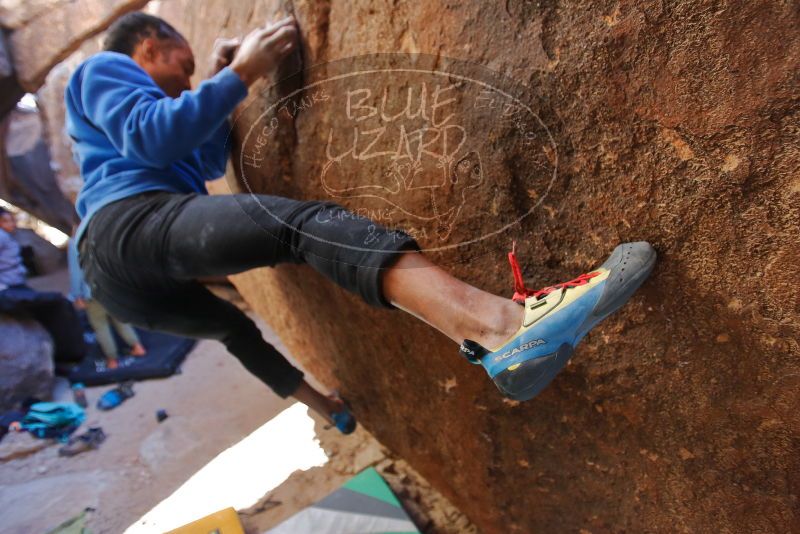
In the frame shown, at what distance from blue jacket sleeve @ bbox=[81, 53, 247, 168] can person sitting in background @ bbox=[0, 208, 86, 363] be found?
2666 mm

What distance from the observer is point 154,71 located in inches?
52.6

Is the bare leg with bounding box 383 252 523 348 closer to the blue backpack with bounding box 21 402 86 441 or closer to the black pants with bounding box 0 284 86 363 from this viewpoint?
the blue backpack with bounding box 21 402 86 441

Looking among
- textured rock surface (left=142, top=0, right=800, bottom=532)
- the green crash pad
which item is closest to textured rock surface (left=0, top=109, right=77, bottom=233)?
the green crash pad

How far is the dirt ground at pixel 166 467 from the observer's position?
59.7 inches

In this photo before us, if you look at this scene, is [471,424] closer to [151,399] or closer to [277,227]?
[277,227]

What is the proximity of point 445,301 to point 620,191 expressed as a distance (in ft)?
1.11

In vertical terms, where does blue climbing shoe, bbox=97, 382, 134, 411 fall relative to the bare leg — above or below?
above

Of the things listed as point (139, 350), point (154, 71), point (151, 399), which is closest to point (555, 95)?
point (154, 71)

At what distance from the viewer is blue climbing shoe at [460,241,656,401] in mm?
753

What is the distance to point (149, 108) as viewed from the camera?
1.07 metres

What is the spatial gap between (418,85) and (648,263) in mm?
468

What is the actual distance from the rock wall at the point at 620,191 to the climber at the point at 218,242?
0.25ft

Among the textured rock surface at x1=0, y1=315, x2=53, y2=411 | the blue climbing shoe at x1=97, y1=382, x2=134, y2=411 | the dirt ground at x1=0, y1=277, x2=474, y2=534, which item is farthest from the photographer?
the textured rock surface at x1=0, y1=315, x2=53, y2=411

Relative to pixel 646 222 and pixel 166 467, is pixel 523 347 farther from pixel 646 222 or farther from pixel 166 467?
pixel 166 467
